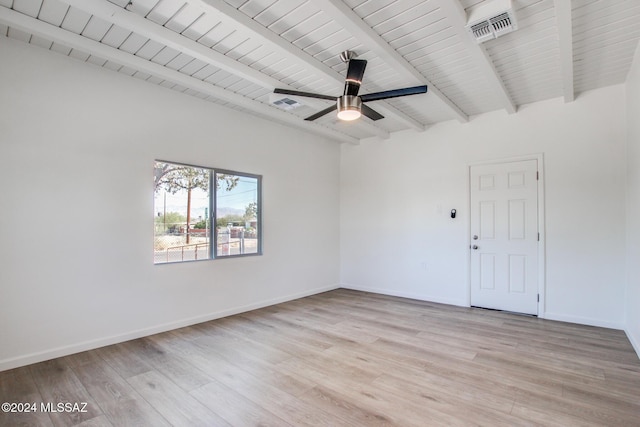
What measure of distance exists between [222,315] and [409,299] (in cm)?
301

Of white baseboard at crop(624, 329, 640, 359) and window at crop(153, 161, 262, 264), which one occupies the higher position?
window at crop(153, 161, 262, 264)

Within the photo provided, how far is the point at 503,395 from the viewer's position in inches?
96.8

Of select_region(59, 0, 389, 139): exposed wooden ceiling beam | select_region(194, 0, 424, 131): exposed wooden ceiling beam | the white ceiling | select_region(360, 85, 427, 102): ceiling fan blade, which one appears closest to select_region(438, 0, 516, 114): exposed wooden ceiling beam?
the white ceiling

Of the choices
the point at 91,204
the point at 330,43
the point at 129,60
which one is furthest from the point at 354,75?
the point at 91,204

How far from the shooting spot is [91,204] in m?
Answer: 3.34

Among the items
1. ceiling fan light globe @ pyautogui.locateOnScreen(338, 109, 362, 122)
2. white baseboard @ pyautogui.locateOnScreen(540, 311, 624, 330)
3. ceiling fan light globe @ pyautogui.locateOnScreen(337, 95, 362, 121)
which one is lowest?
white baseboard @ pyautogui.locateOnScreen(540, 311, 624, 330)

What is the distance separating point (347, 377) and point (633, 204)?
11.6ft

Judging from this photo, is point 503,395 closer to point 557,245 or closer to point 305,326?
point 305,326

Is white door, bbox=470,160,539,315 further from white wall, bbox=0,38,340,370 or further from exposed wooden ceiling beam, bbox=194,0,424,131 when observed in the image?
white wall, bbox=0,38,340,370

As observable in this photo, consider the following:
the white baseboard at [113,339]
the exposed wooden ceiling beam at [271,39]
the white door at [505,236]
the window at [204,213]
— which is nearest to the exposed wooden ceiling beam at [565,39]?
the white door at [505,236]

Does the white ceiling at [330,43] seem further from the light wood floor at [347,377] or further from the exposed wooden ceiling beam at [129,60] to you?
the light wood floor at [347,377]

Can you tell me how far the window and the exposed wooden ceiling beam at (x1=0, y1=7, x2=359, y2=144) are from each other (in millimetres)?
951

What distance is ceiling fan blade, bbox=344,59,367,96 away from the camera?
114 inches

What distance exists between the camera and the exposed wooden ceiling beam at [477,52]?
96.0 inches
